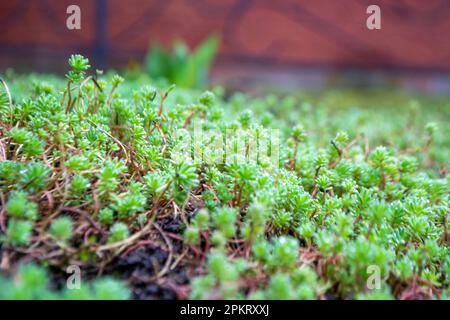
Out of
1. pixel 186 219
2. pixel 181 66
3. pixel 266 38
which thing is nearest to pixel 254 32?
pixel 266 38

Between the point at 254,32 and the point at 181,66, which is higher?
the point at 254,32

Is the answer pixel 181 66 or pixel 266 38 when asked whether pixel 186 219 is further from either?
pixel 266 38

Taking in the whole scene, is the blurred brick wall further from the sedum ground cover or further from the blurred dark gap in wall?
the sedum ground cover

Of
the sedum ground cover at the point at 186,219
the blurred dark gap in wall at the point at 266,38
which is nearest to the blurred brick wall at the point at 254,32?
the blurred dark gap in wall at the point at 266,38

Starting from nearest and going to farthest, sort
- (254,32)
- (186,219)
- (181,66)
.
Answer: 1. (186,219)
2. (181,66)
3. (254,32)

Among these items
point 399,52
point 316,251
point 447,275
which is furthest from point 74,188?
point 399,52

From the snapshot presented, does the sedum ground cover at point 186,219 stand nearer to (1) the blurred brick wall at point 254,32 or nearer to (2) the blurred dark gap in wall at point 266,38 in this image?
(2) the blurred dark gap in wall at point 266,38

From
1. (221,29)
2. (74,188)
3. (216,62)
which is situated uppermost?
(221,29)
